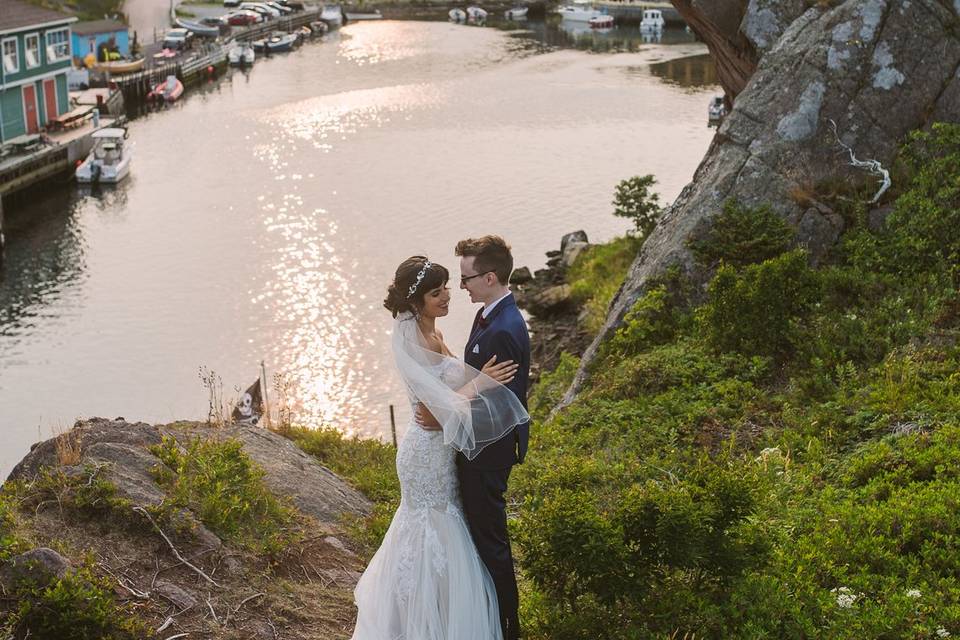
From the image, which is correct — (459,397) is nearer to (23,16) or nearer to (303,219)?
(303,219)

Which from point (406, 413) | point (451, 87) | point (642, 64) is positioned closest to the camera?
point (406, 413)

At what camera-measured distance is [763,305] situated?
1381 centimetres

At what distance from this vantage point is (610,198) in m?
46.2

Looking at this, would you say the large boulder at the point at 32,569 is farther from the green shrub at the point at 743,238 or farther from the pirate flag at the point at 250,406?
the pirate flag at the point at 250,406

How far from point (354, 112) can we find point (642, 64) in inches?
1069

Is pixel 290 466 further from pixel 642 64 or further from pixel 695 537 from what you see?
pixel 642 64

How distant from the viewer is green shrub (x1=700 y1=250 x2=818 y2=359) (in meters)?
13.7

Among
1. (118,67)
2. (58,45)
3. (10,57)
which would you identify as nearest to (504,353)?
(10,57)

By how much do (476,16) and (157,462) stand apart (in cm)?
10453

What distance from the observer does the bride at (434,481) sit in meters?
7.54

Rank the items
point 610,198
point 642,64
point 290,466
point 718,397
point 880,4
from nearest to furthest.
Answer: point 290,466
point 718,397
point 880,4
point 610,198
point 642,64

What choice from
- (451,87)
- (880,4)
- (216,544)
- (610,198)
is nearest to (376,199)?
(610,198)

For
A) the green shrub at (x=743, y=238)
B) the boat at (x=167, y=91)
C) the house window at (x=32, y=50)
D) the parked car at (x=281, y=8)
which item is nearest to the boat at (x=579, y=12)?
the parked car at (x=281, y=8)

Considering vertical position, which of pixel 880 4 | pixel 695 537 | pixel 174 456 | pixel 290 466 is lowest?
pixel 290 466
